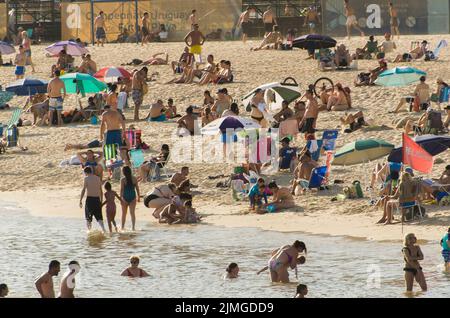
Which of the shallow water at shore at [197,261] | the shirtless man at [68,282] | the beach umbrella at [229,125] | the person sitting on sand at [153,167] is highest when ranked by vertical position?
the beach umbrella at [229,125]

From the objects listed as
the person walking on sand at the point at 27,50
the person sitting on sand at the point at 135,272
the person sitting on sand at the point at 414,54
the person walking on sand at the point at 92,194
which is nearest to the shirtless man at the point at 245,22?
the person walking on sand at the point at 27,50

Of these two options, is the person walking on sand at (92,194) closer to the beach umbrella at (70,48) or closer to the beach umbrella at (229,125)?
the beach umbrella at (229,125)

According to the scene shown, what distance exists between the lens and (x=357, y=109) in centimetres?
2991

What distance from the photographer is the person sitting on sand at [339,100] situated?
97.3ft

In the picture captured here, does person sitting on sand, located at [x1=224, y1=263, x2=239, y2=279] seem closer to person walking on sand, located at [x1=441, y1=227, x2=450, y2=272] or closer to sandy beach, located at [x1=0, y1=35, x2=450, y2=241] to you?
person walking on sand, located at [x1=441, y1=227, x2=450, y2=272]

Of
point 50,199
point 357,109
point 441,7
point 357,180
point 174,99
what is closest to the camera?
point 357,180

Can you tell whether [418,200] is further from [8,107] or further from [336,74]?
[8,107]

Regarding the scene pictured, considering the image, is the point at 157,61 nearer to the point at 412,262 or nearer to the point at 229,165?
the point at 229,165

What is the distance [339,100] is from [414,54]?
5533mm

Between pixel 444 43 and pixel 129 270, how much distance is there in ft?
57.7

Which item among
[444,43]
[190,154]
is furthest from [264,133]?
[444,43]

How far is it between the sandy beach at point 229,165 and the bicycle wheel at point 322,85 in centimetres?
33

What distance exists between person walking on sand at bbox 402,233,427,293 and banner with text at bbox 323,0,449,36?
22.2 m

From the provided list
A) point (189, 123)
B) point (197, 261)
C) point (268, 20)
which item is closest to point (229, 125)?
point (189, 123)
